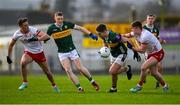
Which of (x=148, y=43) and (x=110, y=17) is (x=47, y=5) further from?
(x=148, y=43)

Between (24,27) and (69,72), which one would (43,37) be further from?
(69,72)

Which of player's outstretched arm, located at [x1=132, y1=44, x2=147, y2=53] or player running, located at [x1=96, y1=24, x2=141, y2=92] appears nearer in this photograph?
player's outstretched arm, located at [x1=132, y1=44, x2=147, y2=53]

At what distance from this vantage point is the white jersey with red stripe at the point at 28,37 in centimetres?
2142

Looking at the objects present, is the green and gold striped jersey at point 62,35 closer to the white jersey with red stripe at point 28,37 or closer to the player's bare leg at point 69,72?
the player's bare leg at point 69,72

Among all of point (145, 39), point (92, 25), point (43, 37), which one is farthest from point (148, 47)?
point (92, 25)

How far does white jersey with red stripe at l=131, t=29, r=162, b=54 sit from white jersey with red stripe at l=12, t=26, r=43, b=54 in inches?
132

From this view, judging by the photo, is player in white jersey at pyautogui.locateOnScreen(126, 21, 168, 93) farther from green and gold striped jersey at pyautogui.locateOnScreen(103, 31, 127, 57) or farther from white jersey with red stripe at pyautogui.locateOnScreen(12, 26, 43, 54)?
white jersey with red stripe at pyautogui.locateOnScreen(12, 26, 43, 54)

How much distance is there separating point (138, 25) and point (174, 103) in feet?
11.7

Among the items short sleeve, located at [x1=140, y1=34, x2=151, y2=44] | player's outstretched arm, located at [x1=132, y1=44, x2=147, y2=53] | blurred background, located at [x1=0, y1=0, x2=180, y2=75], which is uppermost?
short sleeve, located at [x1=140, y1=34, x2=151, y2=44]

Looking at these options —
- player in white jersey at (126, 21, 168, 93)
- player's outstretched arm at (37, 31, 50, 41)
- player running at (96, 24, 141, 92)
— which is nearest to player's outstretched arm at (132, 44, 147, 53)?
player in white jersey at (126, 21, 168, 93)

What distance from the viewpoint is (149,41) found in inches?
792

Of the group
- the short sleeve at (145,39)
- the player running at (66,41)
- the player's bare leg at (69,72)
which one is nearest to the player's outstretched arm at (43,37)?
the player running at (66,41)

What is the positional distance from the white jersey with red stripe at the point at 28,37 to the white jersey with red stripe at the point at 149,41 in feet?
11.0

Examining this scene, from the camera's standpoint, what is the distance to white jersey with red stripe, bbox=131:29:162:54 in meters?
20.0
